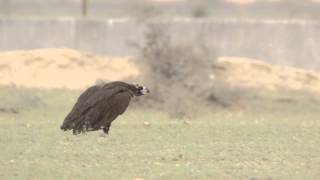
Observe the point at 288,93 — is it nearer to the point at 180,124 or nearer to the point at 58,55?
the point at 58,55

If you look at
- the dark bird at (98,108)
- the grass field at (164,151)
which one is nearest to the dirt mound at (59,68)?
the grass field at (164,151)

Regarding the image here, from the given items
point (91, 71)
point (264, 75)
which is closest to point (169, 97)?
point (91, 71)

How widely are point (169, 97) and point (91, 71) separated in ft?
22.4

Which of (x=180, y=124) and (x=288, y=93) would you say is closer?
(x=180, y=124)

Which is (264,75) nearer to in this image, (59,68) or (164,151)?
(59,68)

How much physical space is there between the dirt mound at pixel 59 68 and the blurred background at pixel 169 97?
0.10 feet

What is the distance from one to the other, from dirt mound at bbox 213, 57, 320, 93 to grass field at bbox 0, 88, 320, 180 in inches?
394

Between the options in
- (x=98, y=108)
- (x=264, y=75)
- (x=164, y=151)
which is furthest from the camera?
(x=264, y=75)

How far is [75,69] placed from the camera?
1166 inches

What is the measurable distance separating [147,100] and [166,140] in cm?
841

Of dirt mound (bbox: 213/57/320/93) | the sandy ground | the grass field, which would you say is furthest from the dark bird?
dirt mound (bbox: 213/57/320/93)

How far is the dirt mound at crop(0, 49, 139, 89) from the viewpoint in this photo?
2864cm

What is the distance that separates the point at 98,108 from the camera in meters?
→ 15.2

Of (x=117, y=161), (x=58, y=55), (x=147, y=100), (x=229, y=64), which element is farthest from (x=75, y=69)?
(x=117, y=161)
